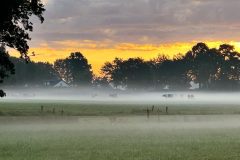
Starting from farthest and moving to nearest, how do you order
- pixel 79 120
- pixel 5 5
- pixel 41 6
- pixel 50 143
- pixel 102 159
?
pixel 79 120
pixel 41 6
pixel 5 5
pixel 50 143
pixel 102 159

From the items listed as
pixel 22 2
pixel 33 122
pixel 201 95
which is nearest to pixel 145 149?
pixel 22 2

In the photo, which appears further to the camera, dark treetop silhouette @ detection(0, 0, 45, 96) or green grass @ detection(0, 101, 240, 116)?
green grass @ detection(0, 101, 240, 116)

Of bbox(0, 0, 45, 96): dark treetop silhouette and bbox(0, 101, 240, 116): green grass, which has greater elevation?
bbox(0, 0, 45, 96): dark treetop silhouette

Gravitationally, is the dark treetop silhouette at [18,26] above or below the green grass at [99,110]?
above

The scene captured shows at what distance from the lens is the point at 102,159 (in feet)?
73.3

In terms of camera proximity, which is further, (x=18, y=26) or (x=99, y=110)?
(x=99, y=110)

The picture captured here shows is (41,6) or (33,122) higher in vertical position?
Answer: (41,6)

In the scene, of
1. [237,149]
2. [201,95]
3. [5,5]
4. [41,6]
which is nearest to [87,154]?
[237,149]

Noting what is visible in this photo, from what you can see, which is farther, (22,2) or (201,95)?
(201,95)

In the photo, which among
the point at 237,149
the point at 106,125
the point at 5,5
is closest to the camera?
the point at 237,149

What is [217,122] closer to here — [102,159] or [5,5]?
[5,5]

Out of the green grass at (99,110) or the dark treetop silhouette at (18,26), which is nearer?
the dark treetop silhouette at (18,26)

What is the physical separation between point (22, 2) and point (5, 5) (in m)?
3.93

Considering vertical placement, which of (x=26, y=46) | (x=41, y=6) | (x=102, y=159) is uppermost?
(x=41, y=6)
